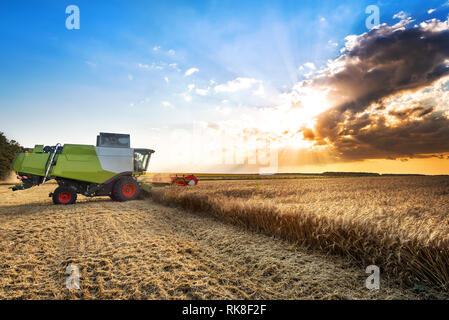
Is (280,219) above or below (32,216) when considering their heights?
above

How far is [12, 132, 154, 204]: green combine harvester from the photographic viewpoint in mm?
11523

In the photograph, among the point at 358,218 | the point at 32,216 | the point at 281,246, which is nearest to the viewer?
the point at 358,218

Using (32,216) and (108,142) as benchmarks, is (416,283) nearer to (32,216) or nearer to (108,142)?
(32,216)

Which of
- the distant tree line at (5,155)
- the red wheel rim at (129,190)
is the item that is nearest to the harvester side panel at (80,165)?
the red wheel rim at (129,190)

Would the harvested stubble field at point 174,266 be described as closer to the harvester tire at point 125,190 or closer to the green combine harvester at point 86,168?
the green combine harvester at point 86,168

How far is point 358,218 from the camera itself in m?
4.12

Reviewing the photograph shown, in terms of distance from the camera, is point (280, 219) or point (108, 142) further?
point (108, 142)

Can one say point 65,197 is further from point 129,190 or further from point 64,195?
point 129,190

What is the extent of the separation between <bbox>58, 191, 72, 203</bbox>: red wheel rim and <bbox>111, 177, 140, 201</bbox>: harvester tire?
184cm

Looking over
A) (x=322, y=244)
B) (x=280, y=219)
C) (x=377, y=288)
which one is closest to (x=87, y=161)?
(x=280, y=219)

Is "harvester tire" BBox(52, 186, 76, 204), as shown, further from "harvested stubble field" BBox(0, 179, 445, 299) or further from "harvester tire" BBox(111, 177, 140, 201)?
"harvested stubble field" BBox(0, 179, 445, 299)

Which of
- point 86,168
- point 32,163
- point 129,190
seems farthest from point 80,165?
point 129,190

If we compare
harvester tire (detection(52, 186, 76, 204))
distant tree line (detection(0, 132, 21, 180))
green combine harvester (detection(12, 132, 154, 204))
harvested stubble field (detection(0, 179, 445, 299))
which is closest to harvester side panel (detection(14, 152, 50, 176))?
green combine harvester (detection(12, 132, 154, 204))
